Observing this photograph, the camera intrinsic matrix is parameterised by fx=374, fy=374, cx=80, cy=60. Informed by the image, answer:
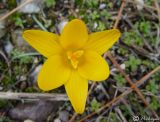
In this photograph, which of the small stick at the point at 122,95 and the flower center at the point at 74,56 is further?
the small stick at the point at 122,95

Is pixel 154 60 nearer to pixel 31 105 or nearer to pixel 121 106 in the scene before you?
pixel 121 106

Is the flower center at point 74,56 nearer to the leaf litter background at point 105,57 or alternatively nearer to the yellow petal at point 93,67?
the yellow petal at point 93,67

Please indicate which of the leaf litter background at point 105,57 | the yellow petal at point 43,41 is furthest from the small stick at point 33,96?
the yellow petal at point 43,41

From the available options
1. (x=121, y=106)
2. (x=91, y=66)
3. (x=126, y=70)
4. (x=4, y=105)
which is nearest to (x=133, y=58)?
(x=126, y=70)

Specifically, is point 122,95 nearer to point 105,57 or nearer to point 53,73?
point 105,57

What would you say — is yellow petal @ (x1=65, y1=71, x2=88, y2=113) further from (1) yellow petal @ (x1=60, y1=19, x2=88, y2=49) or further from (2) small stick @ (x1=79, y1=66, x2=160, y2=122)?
(2) small stick @ (x1=79, y1=66, x2=160, y2=122)

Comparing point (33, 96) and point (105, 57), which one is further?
point (105, 57)

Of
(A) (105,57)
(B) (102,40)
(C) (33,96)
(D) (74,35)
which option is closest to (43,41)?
(D) (74,35)
